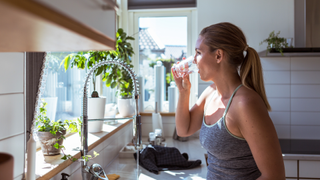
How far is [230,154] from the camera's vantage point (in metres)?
0.92

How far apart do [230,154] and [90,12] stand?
2.78 feet

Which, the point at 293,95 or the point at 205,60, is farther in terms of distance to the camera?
the point at 293,95

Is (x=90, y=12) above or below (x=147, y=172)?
above

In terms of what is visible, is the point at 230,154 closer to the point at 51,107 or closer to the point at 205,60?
the point at 205,60

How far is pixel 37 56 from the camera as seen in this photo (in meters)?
1.03

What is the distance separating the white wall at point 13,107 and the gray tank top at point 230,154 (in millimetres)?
656

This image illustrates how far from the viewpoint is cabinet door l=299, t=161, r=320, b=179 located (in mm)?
1772

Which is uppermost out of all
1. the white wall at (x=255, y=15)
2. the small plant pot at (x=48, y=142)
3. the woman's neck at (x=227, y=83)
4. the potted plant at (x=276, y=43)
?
the white wall at (x=255, y=15)

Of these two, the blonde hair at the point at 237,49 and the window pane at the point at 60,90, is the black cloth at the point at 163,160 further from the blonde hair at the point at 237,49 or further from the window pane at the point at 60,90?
the blonde hair at the point at 237,49

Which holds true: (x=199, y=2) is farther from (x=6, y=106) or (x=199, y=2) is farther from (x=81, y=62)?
(x=6, y=106)

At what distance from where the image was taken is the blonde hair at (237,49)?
95cm

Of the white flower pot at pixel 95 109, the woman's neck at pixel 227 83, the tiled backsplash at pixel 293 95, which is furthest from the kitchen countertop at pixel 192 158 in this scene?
the woman's neck at pixel 227 83

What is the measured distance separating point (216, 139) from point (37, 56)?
0.79 meters

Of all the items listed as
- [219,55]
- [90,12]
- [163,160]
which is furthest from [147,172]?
[90,12]
